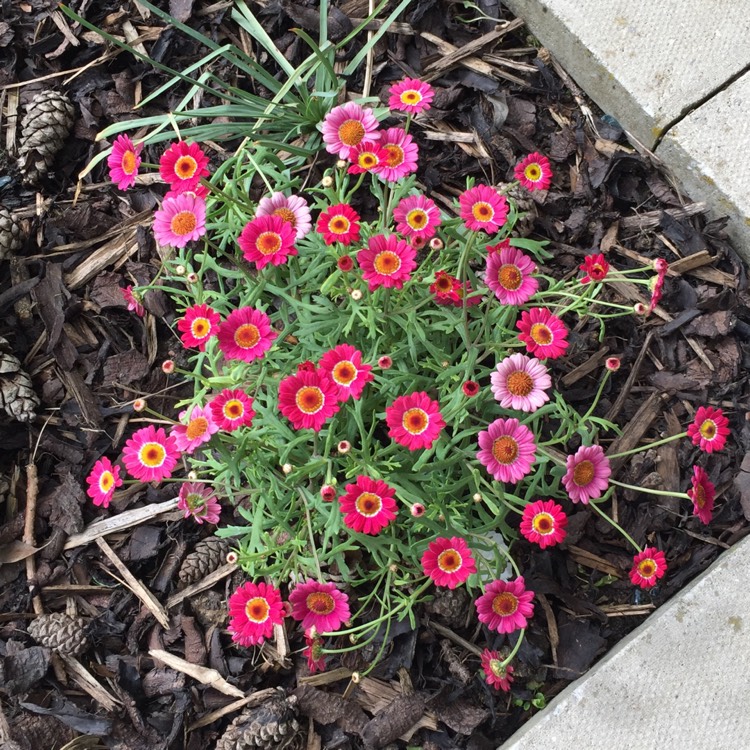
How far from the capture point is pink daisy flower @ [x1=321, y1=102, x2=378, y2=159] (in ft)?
6.57

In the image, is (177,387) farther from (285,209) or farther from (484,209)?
(484,209)

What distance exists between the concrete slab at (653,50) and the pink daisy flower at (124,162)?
1.58 meters

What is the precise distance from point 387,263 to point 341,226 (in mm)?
161

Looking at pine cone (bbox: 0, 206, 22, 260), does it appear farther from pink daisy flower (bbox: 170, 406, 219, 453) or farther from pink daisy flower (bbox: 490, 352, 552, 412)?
pink daisy flower (bbox: 490, 352, 552, 412)

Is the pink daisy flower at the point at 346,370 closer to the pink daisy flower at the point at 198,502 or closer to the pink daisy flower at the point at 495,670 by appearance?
the pink daisy flower at the point at 198,502

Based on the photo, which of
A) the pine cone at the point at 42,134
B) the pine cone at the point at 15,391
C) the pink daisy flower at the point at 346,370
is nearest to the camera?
the pink daisy flower at the point at 346,370

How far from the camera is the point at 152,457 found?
1813mm

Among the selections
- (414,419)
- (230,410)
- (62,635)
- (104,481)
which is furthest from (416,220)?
(62,635)

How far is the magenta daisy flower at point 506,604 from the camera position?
1.82 metres

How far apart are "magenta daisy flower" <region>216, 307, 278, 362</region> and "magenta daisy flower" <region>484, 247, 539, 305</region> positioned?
21.8 inches

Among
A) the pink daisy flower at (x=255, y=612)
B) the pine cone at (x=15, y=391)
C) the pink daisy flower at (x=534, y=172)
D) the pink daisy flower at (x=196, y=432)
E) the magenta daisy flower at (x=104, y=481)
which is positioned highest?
the pink daisy flower at (x=534, y=172)

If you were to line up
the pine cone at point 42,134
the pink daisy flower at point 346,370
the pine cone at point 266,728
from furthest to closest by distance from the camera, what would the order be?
1. the pine cone at point 42,134
2. the pine cone at point 266,728
3. the pink daisy flower at point 346,370

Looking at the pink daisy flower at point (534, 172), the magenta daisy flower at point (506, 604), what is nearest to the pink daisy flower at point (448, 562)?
the magenta daisy flower at point (506, 604)

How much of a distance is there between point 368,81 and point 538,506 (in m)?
1.72
